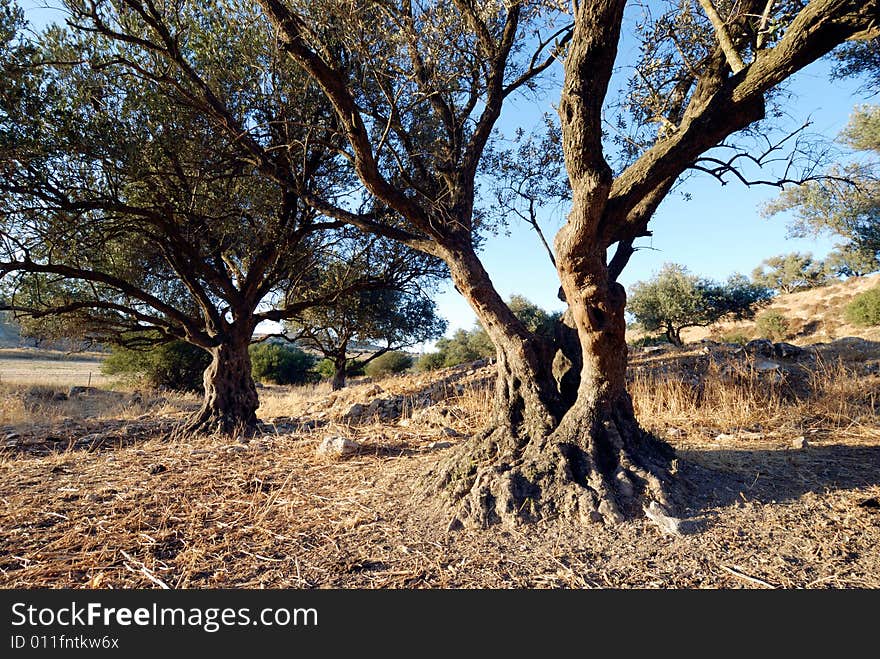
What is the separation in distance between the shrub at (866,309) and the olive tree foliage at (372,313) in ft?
60.8

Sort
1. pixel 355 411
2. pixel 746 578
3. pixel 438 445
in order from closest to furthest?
pixel 746 578, pixel 438 445, pixel 355 411

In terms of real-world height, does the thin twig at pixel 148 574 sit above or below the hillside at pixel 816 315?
below

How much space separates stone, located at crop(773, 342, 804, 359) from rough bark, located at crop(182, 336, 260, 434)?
32.7 ft

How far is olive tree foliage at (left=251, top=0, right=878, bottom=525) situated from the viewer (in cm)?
280

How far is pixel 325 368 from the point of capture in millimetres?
29062

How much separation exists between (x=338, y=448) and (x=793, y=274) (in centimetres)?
5666

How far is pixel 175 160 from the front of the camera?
21.1 ft

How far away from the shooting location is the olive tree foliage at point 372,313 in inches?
351

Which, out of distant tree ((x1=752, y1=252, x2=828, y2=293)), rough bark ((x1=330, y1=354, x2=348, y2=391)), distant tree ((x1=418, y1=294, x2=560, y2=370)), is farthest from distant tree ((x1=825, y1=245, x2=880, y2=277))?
rough bark ((x1=330, y1=354, x2=348, y2=391))

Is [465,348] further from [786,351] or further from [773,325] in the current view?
[786,351]

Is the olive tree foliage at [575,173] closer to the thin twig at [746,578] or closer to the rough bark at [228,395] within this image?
the thin twig at [746,578]

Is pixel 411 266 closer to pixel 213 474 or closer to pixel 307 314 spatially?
pixel 307 314

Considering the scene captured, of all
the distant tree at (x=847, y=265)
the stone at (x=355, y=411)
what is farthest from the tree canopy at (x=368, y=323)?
the distant tree at (x=847, y=265)

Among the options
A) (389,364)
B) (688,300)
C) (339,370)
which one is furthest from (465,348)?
(688,300)
